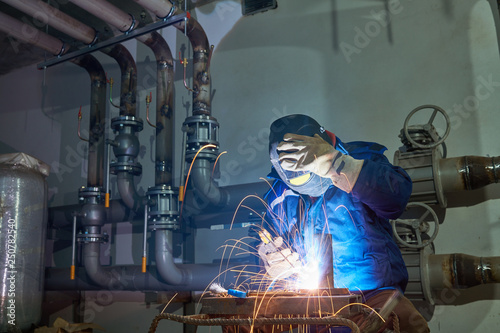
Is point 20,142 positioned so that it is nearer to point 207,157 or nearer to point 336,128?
point 207,157

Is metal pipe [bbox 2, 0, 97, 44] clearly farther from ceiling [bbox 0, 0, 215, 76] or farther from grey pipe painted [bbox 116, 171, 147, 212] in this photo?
grey pipe painted [bbox 116, 171, 147, 212]

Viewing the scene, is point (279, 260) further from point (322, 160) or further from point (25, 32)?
point (25, 32)

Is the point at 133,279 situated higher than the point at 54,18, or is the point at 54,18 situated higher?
the point at 54,18

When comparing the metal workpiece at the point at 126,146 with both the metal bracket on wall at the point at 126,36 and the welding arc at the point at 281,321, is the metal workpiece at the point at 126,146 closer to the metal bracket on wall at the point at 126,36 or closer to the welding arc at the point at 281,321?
the metal bracket on wall at the point at 126,36

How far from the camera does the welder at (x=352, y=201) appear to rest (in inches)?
67.4

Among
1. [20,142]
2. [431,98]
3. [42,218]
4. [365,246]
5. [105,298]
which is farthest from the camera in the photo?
[20,142]

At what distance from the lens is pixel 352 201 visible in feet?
6.26

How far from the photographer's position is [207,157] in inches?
112

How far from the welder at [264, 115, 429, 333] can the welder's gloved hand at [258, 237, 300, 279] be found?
0.15m

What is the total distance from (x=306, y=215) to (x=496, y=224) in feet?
3.45

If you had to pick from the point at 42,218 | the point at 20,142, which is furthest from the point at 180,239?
the point at 20,142

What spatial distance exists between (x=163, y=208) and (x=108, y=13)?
1.26 m

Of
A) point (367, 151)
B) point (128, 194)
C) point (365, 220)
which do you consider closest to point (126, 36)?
point (128, 194)

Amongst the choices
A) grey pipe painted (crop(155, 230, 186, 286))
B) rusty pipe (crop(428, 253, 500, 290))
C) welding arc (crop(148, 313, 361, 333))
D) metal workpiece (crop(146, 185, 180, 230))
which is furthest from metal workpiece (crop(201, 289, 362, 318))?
metal workpiece (crop(146, 185, 180, 230))
